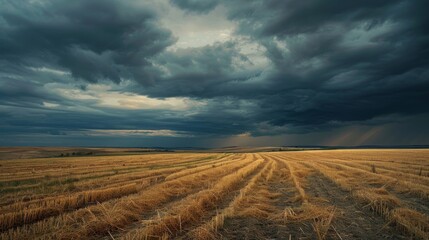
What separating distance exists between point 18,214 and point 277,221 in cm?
935

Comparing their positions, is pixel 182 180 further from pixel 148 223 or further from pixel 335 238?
pixel 335 238

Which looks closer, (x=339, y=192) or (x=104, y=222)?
(x=104, y=222)

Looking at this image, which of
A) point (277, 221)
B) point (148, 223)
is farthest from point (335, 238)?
point (148, 223)

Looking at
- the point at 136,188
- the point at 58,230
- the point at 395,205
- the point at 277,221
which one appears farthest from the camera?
the point at 136,188

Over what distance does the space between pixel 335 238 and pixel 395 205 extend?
5.70 meters

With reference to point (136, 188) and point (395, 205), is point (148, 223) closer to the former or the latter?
point (136, 188)

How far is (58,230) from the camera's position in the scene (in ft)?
27.7

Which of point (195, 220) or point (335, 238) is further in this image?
point (195, 220)

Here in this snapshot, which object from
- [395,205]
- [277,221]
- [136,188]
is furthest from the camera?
[136,188]

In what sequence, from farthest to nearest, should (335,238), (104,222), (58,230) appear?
(104,222) → (58,230) → (335,238)

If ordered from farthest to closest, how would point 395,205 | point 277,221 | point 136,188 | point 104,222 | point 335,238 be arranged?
1. point 136,188
2. point 395,205
3. point 277,221
4. point 104,222
5. point 335,238

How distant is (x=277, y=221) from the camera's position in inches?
384

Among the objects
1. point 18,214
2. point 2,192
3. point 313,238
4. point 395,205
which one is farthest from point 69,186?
point 395,205

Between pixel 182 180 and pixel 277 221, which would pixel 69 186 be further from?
pixel 277 221
